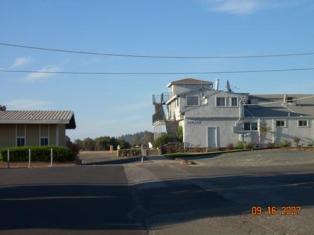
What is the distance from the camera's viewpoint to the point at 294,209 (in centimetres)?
1415

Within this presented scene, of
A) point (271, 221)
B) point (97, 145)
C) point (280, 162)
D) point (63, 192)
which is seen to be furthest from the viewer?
point (97, 145)

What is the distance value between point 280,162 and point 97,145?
206 ft

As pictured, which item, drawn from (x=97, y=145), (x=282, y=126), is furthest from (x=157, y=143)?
(x=97, y=145)

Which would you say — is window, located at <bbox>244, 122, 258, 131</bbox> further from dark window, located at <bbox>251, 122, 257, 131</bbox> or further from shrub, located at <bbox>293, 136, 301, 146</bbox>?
shrub, located at <bbox>293, 136, 301, 146</bbox>

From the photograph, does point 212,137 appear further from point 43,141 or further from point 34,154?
point 34,154

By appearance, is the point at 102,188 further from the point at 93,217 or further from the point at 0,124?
the point at 0,124

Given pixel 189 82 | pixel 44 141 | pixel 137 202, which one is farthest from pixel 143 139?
pixel 137 202

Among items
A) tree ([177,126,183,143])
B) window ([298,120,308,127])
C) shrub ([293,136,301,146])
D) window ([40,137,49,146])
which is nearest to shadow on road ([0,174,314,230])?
window ([40,137,49,146])

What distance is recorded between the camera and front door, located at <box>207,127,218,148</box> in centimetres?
6754

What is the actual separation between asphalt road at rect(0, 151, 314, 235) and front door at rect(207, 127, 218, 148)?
42.4 m
